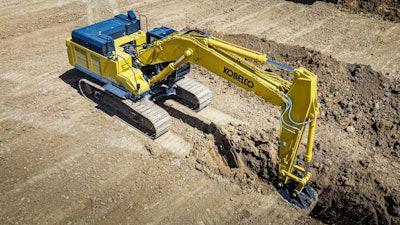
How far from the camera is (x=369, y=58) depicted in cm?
1488

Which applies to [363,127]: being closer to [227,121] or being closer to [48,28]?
[227,121]

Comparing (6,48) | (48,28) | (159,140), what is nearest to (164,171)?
(159,140)

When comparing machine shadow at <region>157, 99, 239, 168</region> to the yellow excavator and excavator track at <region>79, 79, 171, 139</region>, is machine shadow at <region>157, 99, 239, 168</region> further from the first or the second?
excavator track at <region>79, 79, 171, 139</region>

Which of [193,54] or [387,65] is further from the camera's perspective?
[387,65]

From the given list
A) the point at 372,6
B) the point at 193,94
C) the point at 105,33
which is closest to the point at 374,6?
the point at 372,6

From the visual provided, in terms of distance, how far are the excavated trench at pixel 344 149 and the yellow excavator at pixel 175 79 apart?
58 cm

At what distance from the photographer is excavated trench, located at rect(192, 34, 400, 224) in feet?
27.0

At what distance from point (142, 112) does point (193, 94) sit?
6.00 feet

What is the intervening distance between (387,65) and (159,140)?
32.1 ft

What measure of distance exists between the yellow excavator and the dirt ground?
1.58 feet

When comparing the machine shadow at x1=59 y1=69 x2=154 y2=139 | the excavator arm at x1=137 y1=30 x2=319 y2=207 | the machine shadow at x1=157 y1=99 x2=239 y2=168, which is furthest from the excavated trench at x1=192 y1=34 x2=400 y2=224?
the machine shadow at x1=59 y1=69 x2=154 y2=139

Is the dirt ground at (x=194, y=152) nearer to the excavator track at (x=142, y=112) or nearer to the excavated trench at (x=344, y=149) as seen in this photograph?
the excavated trench at (x=344, y=149)

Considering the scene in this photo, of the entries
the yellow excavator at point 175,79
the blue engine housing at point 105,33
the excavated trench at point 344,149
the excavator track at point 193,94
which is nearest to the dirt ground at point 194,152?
the excavated trench at point 344,149

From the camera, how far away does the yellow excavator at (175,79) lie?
7.15 meters
